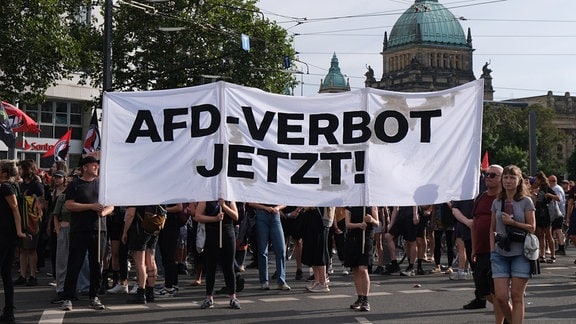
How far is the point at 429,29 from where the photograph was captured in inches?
4825

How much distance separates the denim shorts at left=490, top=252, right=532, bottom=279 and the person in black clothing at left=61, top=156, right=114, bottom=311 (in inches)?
182

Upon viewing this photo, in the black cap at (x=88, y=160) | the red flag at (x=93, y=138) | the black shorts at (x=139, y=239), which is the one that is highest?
the red flag at (x=93, y=138)

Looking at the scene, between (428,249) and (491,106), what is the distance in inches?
3368

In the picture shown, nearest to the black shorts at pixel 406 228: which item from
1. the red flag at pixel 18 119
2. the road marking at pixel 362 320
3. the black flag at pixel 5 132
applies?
the road marking at pixel 362 320

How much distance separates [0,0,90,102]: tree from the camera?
27125 millimetres

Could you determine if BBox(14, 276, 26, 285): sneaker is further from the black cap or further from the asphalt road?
the black cap

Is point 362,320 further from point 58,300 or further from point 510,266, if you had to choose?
point 58,300

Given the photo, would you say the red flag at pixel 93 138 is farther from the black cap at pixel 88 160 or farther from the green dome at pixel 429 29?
the green dome at pixel 429 29

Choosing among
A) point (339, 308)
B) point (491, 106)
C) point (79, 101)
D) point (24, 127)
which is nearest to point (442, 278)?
point (339, 308)

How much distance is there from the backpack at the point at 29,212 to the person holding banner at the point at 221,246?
204 centimetres

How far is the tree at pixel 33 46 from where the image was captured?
89.0ft

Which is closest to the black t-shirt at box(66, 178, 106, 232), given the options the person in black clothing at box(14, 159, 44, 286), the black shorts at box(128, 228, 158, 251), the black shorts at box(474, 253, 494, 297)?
the black shorts at box(128, 228, 158, 251)

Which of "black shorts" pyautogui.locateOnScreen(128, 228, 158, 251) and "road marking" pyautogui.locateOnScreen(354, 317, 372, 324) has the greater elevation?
"black shorts" pyautogui.locateOnScreen(128, 228, 158, 251)

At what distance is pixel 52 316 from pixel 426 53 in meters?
120
